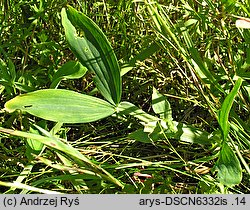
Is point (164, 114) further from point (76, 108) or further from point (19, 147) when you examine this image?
point (19, 147)

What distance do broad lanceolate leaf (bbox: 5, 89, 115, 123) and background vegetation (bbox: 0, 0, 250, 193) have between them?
0.04 meters

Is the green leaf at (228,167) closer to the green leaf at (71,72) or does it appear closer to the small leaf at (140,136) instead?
the small leaf at (140,136)

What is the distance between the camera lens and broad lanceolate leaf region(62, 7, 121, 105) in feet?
3.18

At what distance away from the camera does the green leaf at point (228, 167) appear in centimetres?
87

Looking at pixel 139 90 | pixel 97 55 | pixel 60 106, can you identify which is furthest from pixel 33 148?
pixel 139 90

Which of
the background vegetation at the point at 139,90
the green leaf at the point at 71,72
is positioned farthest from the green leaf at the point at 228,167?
the green leaf at the point at 71,72

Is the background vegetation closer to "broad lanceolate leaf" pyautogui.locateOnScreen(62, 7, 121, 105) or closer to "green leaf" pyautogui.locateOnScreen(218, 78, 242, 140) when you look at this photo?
"green leaf" pyautogui.locateOnScreen(218, 78, 242, 140)

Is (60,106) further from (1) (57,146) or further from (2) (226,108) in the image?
(2) (226,108)

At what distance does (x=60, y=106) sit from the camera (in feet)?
3.10

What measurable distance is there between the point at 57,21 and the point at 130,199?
555mm

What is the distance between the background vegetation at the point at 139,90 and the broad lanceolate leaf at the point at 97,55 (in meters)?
0.10

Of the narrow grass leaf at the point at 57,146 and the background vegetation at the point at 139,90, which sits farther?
the background vegetation at the point at 139,90

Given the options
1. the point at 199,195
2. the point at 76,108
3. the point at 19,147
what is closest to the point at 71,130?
the point at 19,147

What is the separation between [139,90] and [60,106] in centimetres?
33
